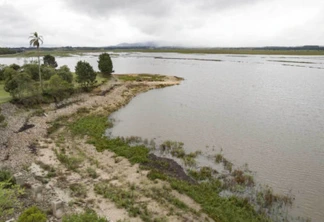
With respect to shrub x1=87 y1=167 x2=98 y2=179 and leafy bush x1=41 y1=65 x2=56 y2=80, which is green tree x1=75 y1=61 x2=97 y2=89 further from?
shrub x1=87 y1=167 x2=98 y2=179

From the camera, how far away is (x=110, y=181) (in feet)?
67.7

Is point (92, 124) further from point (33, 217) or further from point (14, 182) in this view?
point (33, 217)

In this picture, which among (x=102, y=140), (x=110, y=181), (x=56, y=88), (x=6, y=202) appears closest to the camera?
(x=6, y=202)

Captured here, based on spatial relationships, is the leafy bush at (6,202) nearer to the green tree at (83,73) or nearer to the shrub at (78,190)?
the shrub at (78,190)

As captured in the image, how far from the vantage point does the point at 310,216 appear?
17.1m

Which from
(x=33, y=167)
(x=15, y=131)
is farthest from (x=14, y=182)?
(x=15, y=131)

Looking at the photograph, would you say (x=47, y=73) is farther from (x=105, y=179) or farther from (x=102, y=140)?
(x=105, y=179)

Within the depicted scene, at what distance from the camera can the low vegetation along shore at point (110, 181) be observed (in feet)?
53.8

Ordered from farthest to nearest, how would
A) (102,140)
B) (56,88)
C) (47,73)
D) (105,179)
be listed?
(47,73) < (56,88) < (102,140) < (105,179)

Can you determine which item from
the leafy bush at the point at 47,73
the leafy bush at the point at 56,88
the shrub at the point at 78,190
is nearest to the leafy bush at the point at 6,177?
the shrub at the point at 78,190

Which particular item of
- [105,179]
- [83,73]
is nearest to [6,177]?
[105,179]

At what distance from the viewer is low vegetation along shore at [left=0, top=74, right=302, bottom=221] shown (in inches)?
646

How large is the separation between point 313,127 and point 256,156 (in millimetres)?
13997

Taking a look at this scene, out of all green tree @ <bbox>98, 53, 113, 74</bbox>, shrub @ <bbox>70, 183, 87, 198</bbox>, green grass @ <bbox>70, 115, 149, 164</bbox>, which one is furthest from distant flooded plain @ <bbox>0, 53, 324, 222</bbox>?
green tree @ <bbox>98, 53, 113, 74</bbox>
